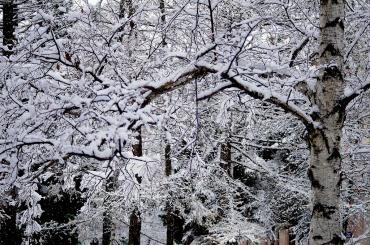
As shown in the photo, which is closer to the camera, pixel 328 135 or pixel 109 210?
pixel 328 135

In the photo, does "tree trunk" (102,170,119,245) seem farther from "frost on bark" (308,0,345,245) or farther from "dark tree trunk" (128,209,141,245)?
"frost on bark" (308,0,345,245)

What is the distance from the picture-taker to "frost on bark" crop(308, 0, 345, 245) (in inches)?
136

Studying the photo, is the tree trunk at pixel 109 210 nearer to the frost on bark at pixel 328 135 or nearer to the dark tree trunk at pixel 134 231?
the dark tree trunk at pixel 134 231

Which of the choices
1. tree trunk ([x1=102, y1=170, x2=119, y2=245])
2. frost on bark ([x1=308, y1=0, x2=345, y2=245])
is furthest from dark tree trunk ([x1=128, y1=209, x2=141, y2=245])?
frost on bark ([x1=308, y1=0, x2=345, y2=245])

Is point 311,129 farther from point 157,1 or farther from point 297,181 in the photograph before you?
point 297,181

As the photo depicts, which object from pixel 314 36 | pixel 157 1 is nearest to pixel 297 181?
pixel 157 1

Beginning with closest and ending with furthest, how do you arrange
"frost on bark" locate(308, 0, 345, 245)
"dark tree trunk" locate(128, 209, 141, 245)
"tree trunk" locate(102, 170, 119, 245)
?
"frost on bark" locate(308, 0, 345, 245)
"tree trunk" locate(102, 170, 119, 245)
"dark tree trunk" locate(128, 209, 141, 245)

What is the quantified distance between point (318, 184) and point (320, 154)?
0.86 ft

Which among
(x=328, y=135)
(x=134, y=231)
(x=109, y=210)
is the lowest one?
(x=134, y=231)

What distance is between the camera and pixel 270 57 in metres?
3.83

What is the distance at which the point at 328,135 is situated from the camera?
3.53 m

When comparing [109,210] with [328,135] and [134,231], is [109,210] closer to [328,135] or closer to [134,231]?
[134,231]

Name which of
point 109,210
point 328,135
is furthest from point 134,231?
point 328,135

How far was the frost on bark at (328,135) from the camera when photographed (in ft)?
11.4
